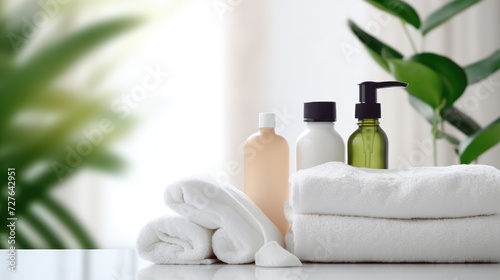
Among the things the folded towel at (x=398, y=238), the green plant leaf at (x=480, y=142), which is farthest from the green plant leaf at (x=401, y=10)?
the folded towel at (x=398, y=238)

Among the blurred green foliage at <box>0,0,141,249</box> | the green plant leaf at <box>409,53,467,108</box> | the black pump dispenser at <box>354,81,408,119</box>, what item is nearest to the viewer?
the black pump dispenser at <box>354,81,408,119</box>

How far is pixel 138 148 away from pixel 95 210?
8.0 inches

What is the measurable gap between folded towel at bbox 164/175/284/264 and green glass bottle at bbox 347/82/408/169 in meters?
0.15

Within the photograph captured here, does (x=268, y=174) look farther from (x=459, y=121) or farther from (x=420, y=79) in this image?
(x=459, y=121)

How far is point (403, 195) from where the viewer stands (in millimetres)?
683

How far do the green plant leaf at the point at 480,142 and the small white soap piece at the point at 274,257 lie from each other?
2.69 feet

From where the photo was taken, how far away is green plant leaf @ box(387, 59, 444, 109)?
132 cm

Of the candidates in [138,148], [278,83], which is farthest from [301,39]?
[138,148]

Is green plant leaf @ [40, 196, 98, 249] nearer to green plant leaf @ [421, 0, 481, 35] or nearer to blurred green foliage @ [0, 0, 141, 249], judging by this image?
blurred green foliage @ [0, 0, 141, 249]

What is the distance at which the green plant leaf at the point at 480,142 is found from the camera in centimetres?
139

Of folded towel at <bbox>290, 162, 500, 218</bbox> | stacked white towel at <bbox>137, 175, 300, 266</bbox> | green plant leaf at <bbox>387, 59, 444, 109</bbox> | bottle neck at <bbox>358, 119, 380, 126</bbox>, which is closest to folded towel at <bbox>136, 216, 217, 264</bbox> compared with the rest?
stacked white towel at <bbox>137, 175, 300, 266</bbox>

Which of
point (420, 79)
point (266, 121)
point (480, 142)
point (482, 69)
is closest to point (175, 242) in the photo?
point (266, 121)

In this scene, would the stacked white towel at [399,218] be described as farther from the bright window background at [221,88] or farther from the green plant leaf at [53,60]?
the green plant leaf at [53,60]

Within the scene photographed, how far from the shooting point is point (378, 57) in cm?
146
